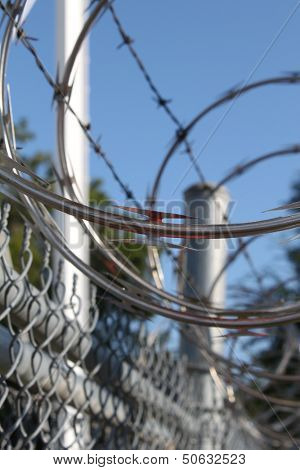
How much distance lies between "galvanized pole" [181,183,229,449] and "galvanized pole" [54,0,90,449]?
89cm

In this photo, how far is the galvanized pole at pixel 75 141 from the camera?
1967mm

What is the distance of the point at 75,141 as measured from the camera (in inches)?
82.0

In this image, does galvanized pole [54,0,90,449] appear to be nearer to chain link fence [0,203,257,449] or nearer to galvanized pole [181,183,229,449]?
chain link fence [0,203,257,449]

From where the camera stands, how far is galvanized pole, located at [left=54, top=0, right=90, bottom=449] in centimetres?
197

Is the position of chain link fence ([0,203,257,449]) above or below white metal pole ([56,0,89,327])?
below

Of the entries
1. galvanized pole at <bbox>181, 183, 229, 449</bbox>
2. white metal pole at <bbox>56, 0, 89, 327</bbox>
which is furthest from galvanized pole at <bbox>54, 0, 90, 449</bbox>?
galvanized pole at <bbox>181, 183, 229, 449</bbox>

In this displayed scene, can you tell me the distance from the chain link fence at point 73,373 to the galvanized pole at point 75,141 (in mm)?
31

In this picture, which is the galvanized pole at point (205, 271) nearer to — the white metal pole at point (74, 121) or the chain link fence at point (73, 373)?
the chain link fence at point (73, 373)

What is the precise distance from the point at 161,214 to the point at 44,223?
47cm

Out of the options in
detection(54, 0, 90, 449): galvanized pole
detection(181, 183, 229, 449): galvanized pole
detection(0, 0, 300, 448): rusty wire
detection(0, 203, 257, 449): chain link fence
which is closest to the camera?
detection(0, 0, 300, 448): rusty wire

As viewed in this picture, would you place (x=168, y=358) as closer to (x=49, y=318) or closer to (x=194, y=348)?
(x=194, y=348)

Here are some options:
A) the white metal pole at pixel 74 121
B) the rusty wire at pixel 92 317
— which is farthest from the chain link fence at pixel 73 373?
the white metal pole at pixel 74 121
